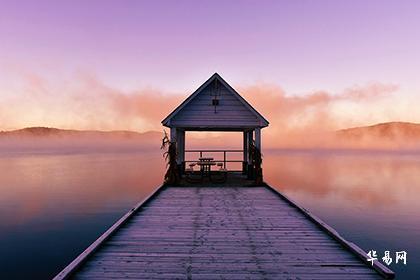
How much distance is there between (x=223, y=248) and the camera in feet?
19.0

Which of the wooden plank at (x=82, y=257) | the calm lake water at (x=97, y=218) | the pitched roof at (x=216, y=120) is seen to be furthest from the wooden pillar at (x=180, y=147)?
the wooden plank at (x=82, y=257)

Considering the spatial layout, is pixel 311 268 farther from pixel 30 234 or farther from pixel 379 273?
pixel 30 234

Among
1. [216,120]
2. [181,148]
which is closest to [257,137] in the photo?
[216,120]

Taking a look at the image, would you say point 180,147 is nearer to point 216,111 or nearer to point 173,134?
point 173,134

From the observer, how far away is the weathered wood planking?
4746mm

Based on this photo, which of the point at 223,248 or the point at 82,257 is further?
the point at 223,248

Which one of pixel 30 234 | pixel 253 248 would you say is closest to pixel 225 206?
pixel 253 248

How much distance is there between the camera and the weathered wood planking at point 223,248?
4746 millimetres

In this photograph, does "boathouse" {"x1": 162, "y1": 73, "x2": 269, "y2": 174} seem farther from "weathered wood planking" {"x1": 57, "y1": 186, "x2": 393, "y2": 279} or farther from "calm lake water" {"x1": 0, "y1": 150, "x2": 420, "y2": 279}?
"calm lake water" {"x1": 0, "y1": 150, "x2": 420, "y2": 279}

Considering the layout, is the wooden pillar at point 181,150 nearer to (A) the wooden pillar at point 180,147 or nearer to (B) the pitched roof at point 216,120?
(A) the wooden pillar at point 180,147

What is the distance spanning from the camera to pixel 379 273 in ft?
15.4

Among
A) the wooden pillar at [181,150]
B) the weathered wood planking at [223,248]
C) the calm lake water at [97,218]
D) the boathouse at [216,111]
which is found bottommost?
the calm lake water at [97,218]

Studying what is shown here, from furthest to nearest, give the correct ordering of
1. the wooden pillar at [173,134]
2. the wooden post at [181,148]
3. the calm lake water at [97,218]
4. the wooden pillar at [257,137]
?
the wooden post at [181,148] < the wooden pillar at [257,137] < the wooden pillar at [173,134] < the calm lake water at [97,218]

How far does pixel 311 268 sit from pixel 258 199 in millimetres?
5758
